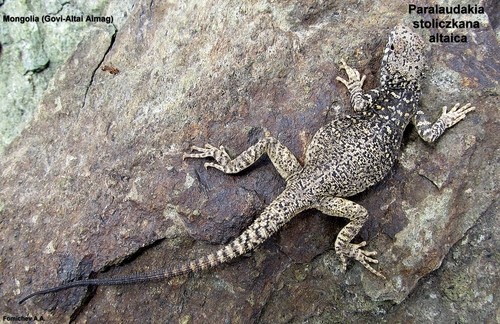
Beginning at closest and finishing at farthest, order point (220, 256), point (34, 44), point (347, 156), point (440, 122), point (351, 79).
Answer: point (220, 256), point (347, 156), point (440, 122), point (351, 79), point (34, 44)

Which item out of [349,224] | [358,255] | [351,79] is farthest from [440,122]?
[358,255]

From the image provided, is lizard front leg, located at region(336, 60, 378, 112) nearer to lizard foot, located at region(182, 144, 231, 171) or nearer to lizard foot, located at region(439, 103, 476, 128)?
lizard foot, located at region(439, 103, 476, 128)

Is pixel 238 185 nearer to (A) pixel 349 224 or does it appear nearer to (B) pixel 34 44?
(A) pixel 349 224

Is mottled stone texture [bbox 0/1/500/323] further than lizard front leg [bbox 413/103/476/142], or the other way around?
lizard front leg [bbox 413/103/476/142]

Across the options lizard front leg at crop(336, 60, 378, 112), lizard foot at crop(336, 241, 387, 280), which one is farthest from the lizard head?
lizard foot at crop(336, 241, 387, 280)

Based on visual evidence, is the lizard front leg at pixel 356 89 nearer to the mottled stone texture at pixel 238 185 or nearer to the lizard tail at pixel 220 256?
the mottled stone texture at pixel 238 185

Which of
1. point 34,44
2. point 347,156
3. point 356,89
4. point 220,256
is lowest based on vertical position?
point 220,256
